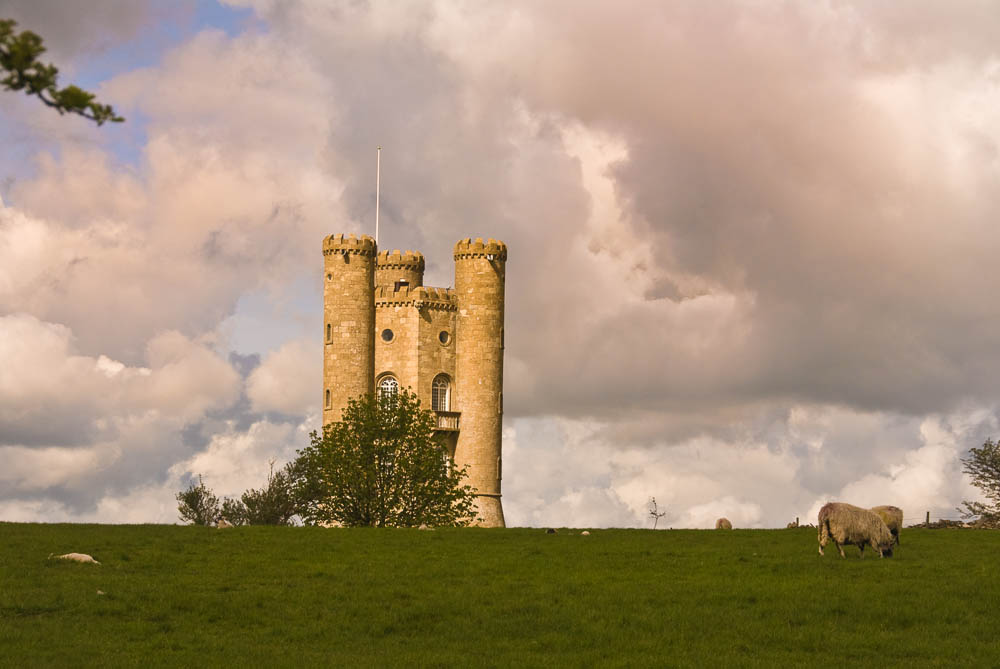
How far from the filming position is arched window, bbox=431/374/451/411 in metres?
87.6

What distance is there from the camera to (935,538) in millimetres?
46938

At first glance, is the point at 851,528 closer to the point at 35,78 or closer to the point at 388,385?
the point at 35,78

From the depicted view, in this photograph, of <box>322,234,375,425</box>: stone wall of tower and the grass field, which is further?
<box>322,234,375,425</box>: stone wall of tower

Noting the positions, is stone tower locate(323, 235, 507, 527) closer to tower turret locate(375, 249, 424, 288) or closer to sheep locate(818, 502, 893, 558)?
tower turret locate(375, 249, 424, 288)

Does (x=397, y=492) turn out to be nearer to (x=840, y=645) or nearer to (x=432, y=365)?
(x=432, y=365)

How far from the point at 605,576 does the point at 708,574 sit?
291 centimetres

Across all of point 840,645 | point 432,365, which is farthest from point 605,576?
point 432,365

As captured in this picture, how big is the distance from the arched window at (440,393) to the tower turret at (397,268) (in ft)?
23.8

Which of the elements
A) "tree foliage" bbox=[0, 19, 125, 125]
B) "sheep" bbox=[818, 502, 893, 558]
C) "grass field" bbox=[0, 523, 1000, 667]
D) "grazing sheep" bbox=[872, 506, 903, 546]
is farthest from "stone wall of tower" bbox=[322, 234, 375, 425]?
"tree foliage" bbox=[0, 19, 125, 125]

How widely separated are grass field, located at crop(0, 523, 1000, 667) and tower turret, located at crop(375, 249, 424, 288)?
4838 cm

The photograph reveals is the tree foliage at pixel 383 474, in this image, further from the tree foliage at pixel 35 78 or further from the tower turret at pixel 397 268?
the tree foliage at pixel 35 78

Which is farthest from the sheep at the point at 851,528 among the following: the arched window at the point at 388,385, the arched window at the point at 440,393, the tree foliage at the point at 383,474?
the arched window at the point at 388,385

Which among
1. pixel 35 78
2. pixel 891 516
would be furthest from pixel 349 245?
pixel 35 78

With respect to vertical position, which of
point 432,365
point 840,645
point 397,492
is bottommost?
Result: point 840,645
